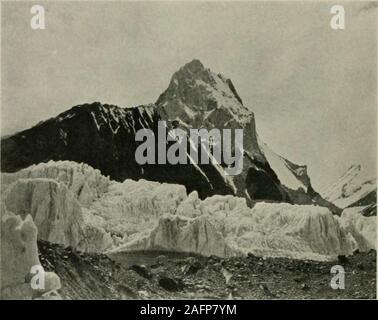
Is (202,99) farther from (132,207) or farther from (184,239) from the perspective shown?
(184,239)

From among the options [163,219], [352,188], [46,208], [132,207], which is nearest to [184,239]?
[163,219]

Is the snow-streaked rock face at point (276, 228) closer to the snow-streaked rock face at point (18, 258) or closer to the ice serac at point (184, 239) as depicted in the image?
the ice serac at point (184, 239)

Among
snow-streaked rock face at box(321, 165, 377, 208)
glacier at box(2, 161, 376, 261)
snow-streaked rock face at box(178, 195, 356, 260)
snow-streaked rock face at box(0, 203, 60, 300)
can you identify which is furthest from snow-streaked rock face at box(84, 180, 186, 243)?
snow-streaked rock face at box(321, 165, 377, 208)

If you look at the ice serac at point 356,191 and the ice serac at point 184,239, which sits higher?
the ice serac at point 356,191

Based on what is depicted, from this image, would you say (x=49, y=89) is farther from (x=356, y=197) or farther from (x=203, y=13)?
(x=356, y=197)

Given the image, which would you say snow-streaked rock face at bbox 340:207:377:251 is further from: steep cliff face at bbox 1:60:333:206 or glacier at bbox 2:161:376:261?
steep cliff face at bbox 1:60:333:206

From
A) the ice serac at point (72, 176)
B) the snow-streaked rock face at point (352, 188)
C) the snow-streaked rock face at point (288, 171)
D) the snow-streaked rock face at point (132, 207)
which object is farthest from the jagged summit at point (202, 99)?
the snow-streaked rock face at point (352, 188)
